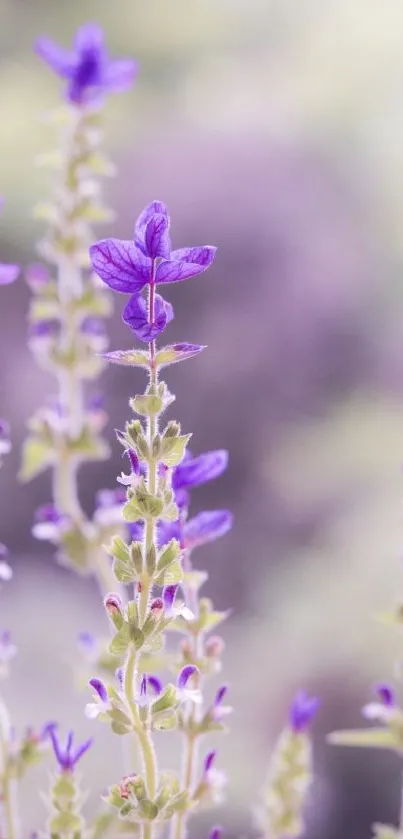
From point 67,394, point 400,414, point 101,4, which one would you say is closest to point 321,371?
point 400,414

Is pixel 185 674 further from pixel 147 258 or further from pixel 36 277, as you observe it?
pixel 36 277

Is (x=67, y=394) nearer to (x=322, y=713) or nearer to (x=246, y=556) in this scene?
(x=322, y=713)

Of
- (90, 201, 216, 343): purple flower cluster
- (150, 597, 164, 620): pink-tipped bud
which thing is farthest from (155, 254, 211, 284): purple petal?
(150, 597, 164, 620): pink-tipped bud

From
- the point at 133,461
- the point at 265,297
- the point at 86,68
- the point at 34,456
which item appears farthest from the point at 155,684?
the point at 265,297

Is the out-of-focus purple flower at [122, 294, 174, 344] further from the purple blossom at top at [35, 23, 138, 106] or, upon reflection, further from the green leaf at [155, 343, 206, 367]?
the purple blossom at top at [35, 23, 138, 106]

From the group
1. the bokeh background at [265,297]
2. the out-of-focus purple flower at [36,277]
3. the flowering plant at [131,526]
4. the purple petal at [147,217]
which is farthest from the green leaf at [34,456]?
the bokeh background at [265,297]

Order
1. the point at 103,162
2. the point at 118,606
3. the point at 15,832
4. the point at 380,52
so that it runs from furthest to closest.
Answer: the point at 380,52 < the point at 103,162 < the point at 15,832 < the point at 118,606
